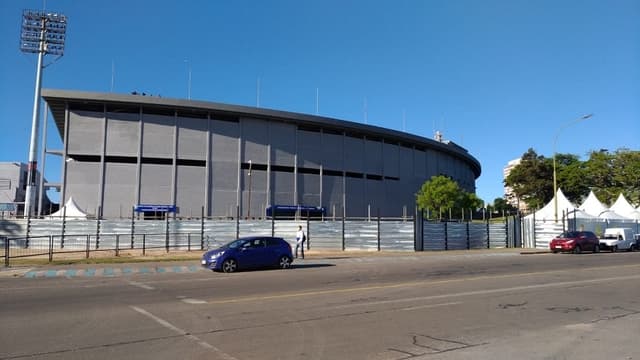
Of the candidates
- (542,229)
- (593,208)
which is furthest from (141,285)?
(593,208)

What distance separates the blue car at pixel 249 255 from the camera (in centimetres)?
2119

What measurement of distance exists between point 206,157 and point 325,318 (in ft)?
169

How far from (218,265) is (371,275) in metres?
6.50

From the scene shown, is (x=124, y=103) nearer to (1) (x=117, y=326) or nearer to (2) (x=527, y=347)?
(1) (x=117, y=326)

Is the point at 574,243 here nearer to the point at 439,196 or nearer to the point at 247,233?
the point at 247,233

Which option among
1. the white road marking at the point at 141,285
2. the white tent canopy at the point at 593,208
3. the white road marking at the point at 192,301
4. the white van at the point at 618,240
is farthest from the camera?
the white tent canopy at the point at 593,208

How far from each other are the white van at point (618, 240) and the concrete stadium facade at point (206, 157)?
78.5 feet

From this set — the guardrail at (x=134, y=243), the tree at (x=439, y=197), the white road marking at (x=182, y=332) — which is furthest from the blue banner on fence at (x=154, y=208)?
the white road marking at (x=182, y=332)

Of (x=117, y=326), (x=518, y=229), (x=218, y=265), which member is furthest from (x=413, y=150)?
(x=117, y=326)

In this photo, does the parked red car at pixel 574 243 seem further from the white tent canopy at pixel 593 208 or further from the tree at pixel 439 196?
the tree at pixel 439 196

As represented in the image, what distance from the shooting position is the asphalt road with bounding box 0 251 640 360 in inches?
291

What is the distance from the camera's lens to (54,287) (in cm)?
1570

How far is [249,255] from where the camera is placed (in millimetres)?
21875

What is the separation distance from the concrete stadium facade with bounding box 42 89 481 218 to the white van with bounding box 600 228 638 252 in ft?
78.5
